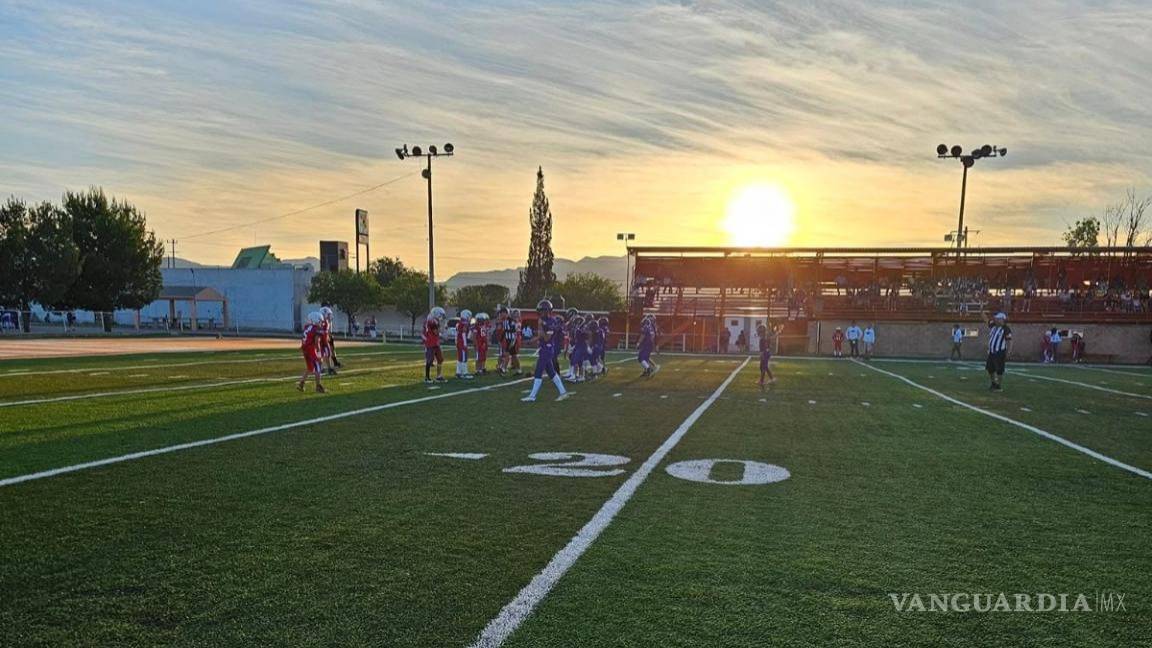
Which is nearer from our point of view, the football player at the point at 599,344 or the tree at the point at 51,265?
the football player at the point at 599,344

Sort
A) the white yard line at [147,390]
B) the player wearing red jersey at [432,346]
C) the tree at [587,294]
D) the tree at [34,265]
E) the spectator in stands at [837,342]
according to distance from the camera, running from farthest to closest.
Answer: the tree at [587,294] → the tree at [34,265] → the spectator in stands at [837,342] → the player wearing red jersey at [432,346] → the white yard line at [147,390]

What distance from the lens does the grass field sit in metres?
→ 3.59

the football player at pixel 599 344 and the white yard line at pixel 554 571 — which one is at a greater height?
the football player at pixel 599 344

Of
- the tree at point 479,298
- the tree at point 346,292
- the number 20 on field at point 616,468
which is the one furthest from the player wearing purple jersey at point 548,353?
the tree at point 479,298

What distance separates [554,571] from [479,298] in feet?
223

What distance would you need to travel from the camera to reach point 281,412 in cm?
1080

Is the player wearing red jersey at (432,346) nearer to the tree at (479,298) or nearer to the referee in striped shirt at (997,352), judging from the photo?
the referee in striped shirt at (997,352)

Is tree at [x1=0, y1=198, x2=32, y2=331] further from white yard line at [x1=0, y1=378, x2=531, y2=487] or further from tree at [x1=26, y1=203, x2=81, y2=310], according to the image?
white yard line at [x1=0, y1=378, x2=531, y2=487]

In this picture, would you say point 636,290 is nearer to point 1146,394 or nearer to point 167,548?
point 1146,394

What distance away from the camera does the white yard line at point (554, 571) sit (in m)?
3.47

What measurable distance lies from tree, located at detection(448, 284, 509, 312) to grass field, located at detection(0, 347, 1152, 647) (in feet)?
194

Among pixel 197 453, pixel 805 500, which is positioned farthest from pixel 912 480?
pixel 197 453

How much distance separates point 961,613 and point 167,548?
460cm

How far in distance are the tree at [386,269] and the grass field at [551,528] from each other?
7599 centimetres
